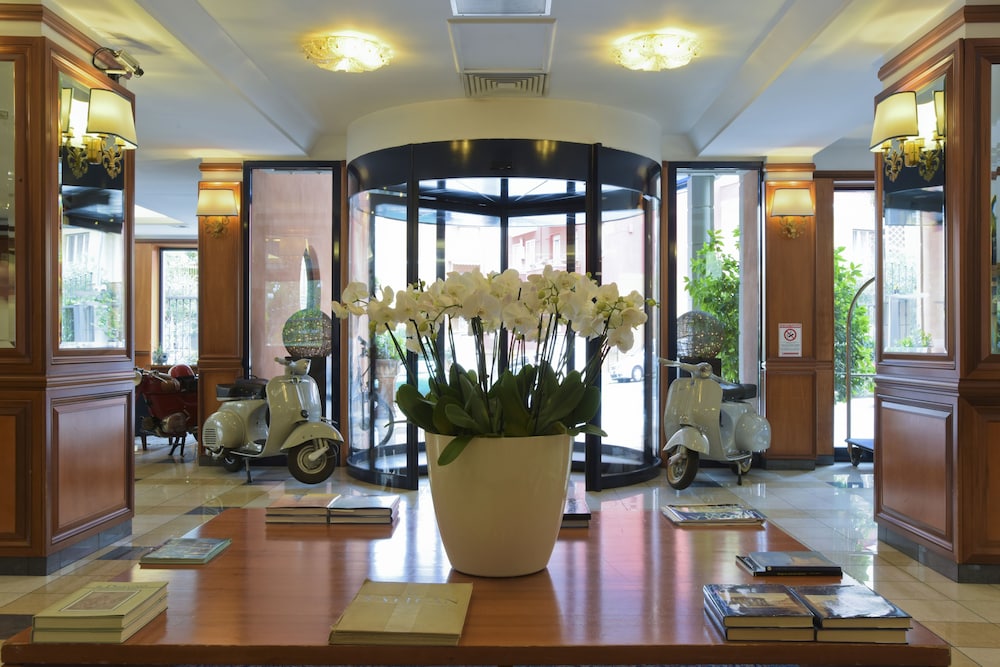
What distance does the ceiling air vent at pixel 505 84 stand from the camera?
16.9 ft

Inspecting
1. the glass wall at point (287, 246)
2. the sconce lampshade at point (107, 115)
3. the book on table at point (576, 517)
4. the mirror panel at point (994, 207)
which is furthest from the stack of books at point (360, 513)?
the glass wall at point (287, 246)

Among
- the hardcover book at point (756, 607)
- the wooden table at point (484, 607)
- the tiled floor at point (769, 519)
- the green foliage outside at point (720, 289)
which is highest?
the green foliage outside at point (720, 289)

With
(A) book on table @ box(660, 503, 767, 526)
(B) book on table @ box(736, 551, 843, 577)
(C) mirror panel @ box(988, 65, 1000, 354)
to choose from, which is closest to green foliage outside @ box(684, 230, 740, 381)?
(C) mirror panel @ box(988, 65, 1000, 354)

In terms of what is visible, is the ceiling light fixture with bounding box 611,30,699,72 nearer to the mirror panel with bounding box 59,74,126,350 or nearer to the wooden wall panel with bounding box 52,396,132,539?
the mirror panel with bounding box 59,74,126,350

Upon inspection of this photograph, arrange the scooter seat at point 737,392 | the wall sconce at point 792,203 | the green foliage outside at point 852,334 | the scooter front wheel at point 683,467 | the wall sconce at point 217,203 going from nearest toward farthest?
the scooter front wheel at point 683,467 → the scooter seat at point 737,392 → the wall sconce at point 792,203 → the wall sconce at point 217,203 → the green foliage outside at point 852,334

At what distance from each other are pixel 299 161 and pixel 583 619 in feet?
20.0

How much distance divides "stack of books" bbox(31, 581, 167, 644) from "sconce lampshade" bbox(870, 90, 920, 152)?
3.90 m

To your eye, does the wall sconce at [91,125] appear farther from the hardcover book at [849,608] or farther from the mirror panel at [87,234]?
the hardcover book at [849,608]

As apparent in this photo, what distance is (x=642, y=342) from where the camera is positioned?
6312 mm

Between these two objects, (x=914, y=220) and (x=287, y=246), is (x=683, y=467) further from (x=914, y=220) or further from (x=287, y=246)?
(x=287, y=246)

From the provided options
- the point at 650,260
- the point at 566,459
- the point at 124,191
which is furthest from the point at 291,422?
the point at 566,459

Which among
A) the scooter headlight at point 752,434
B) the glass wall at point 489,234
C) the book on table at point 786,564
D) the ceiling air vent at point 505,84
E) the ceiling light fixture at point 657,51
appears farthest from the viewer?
the scooter headlight at point 752,434

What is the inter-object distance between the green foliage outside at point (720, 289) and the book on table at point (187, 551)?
5493 millimetres

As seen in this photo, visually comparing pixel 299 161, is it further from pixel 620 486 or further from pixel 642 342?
pixel 620 486
